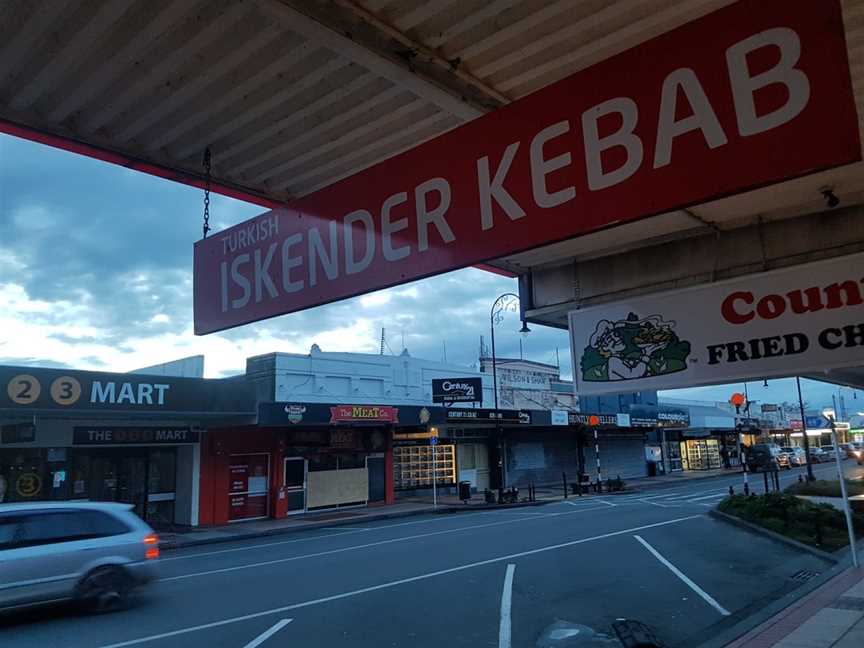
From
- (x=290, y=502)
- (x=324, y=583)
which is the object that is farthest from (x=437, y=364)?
(x=324, y=583)

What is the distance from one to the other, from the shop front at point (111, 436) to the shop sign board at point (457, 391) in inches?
347

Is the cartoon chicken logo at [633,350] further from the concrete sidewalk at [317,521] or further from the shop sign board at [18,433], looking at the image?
the shop sign board at [18,433]

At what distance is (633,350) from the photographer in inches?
204

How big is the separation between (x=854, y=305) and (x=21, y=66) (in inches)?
197

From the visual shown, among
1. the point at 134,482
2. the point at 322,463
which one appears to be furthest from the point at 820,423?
the point at 134,482

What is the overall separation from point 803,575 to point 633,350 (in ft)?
29.7

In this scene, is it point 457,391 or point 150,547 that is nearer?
point 150,547

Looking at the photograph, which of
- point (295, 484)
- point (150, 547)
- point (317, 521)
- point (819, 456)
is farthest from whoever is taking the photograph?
point (819, 456)

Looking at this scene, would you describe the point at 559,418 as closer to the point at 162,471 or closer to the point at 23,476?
the point at 162,471

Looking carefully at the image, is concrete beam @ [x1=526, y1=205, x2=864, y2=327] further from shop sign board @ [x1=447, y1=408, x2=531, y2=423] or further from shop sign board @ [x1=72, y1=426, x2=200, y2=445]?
shop sign board @ [x1=447, y1=408, x2=531, y2=423]

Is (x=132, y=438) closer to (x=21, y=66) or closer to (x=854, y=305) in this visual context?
(x=21, y=66)

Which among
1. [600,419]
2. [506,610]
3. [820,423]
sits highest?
[600,419]

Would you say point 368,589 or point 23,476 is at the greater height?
point 23,476

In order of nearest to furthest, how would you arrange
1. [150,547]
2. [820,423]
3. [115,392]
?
[150,547], [115,392], [820,423]
